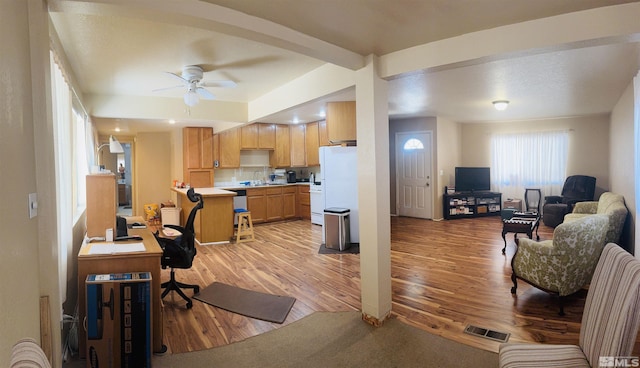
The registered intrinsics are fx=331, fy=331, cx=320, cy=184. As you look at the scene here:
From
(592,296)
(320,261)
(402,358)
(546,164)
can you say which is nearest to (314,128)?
(320,261)

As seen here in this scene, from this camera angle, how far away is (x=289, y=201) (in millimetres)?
8234

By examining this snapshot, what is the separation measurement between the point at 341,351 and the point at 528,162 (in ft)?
24.4

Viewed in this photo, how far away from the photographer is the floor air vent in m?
2.65

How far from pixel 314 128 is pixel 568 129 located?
5.75m

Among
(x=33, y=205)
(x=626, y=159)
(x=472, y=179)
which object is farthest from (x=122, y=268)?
(x=472, y=179)

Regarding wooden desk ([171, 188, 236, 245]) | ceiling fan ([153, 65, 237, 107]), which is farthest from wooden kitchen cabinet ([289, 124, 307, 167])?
ceiling fan ([153, 65, 237, 107])

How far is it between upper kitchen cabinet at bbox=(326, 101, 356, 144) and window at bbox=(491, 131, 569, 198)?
487 cm

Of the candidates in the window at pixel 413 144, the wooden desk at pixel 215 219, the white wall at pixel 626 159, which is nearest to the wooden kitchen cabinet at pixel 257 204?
the wooden desk at pixel 215 219

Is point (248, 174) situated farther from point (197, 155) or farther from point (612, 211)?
point (612, 211)

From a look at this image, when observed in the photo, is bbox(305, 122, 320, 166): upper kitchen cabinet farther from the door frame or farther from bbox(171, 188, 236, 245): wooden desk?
bbox(171, 188, 236, 245): wooden desk

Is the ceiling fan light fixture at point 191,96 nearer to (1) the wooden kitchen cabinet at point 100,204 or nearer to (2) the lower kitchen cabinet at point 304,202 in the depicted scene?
(1) the wooden kitchen cabinet at point 100,204

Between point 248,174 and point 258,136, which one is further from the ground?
point 258,136

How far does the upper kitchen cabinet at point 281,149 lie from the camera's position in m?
8.22

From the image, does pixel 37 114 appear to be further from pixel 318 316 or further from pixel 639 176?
pixel 639 176
